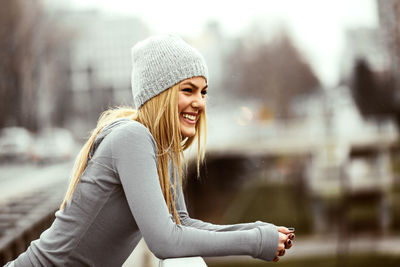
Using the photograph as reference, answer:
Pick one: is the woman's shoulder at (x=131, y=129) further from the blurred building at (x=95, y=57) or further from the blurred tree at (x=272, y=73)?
the blurred tree at (x=272, y=73)

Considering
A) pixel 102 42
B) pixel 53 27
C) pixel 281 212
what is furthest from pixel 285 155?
pixel 53 27

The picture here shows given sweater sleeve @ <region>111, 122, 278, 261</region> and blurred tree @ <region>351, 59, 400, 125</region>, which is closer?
sweater sleeve @ <region>111, 122, 278, 261</region>

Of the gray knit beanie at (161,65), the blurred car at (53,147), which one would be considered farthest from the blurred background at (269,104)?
the gray knit beanie at (161,65)

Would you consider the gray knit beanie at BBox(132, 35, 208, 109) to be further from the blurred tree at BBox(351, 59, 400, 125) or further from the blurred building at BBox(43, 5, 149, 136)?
the blurred tree at BBox(351, 59, 400, 125)

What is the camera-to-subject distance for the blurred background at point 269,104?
1150cm

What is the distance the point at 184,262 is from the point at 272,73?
16405mm

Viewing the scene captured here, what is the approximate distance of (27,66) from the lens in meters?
10.9

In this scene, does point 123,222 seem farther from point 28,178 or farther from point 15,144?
point 15,144

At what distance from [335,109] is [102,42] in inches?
275

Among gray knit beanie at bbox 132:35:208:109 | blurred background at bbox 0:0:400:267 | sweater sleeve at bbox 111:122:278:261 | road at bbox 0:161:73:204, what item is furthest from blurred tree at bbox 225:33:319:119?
sweater sleeve at bbox 111:122:278:261

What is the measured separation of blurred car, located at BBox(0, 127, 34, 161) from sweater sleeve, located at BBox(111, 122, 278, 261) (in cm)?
1058

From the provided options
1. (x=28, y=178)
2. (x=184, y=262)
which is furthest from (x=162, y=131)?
(x=28, y=178)

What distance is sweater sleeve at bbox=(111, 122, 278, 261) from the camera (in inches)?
27.7

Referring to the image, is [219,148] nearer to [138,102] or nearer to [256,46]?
[256,46]
